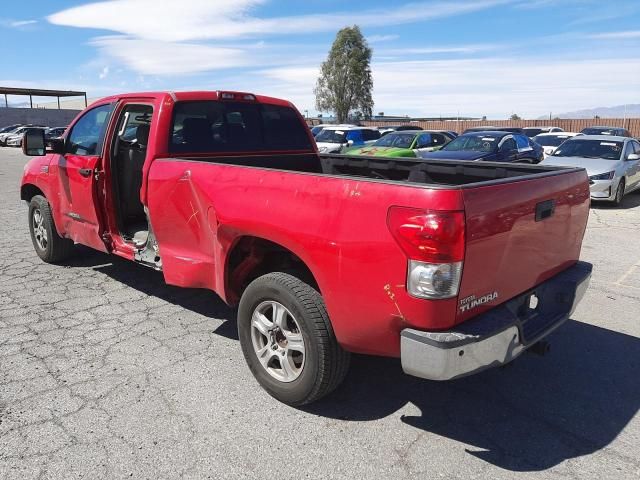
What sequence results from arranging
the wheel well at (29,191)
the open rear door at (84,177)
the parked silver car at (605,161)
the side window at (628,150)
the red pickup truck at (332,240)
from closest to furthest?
the red pickup truck at (332,240) < the open rear door at (84,177) < the wheel well at (29,191) < the parked silver car at (605,161) < the side window at (628,150)

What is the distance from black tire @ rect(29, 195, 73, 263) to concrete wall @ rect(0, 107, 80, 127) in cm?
5618

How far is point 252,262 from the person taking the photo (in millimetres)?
3467

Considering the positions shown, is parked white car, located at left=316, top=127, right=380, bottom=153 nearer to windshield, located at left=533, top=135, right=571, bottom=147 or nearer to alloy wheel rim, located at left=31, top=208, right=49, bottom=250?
windshield, located at left=533, top=135, right=571, bottom=147

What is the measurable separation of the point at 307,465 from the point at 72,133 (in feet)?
14.3

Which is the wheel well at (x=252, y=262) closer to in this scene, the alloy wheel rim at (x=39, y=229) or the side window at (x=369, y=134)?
the alloy wheel rim at (x=39, y=229)

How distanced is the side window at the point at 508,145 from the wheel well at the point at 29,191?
1050 centimetres

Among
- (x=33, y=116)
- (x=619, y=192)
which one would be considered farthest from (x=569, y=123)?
(x=33, y=116)

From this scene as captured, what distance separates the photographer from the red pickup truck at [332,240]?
2418 millimetres

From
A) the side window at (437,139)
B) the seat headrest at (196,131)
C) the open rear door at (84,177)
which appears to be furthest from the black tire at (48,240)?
the side window at (437,139)

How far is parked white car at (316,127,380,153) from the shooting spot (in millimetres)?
18719

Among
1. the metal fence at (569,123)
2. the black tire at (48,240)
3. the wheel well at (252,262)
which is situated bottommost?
the black tire at (48,240)

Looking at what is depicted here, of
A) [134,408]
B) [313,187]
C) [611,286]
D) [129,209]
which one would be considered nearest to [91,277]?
[129,209]

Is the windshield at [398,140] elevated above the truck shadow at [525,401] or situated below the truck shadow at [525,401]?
above

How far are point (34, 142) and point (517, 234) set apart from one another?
472 centimetres
